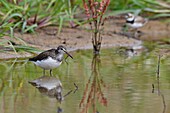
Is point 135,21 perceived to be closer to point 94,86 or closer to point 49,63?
point 49,63

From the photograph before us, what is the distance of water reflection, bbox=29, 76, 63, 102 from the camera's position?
789cm

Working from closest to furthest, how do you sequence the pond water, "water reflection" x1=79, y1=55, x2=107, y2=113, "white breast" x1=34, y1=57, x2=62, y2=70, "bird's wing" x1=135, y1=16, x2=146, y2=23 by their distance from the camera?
the pond water < "water reflection" x1=79, y1=55, x2=107, y2=113 < "white breast" x1=34, y1=57, x2=62, y2=70 < "bird's wing" x1=135, y1=16, x2=146, y2=23

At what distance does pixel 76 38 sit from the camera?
1321 centimetres

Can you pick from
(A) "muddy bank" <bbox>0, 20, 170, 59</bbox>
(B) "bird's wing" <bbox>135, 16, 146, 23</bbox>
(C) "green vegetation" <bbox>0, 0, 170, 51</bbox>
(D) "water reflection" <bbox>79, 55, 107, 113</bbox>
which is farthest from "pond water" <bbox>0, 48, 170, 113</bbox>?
(B) "bird's wing" <bbox>135, 16, 146, 23</bbox>

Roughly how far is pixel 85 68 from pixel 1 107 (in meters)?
3.14

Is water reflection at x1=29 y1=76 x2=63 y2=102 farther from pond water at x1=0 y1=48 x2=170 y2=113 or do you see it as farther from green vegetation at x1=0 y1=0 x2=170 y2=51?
green vegetation at x1=0 y1=0 x2=170 y2=51

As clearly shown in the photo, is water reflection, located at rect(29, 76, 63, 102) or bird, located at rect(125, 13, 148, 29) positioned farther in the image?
bird, located at rect(125, 13, 148, 29)

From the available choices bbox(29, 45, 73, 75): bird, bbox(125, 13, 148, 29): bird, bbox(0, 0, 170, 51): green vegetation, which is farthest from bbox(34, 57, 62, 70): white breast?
bbox(125, 13, 148, 29): bird

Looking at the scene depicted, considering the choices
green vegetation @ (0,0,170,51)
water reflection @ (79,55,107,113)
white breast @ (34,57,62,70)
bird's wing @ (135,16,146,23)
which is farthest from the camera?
bird's wing @ (135,16,146,23)

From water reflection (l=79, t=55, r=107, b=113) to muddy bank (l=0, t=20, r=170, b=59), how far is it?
7.26 feet

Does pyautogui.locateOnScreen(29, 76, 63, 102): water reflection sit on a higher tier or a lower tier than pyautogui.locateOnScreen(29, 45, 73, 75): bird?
lower

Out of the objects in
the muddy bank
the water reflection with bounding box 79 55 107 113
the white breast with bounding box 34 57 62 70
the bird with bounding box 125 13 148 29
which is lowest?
the water reflection with bounding box 79 55 107 113

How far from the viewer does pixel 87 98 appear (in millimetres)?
7578

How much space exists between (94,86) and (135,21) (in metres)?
6.61
